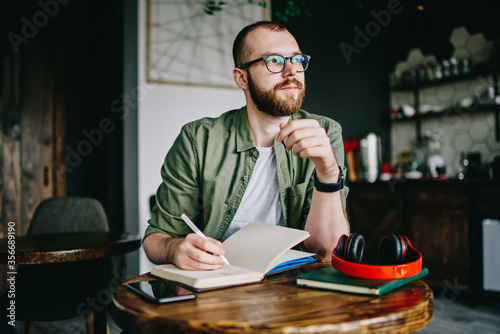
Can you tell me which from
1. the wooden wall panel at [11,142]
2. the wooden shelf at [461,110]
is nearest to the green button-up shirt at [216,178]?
the wooden shelf at [461,110]

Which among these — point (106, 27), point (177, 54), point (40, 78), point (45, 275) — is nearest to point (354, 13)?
point (177, 54)

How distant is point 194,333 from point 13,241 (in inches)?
56.1

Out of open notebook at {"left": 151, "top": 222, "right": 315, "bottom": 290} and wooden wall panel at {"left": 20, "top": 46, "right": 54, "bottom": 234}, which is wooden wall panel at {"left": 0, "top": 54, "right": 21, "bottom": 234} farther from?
open notebook at {"left": 151, "top": 222, "right": 315, "bottom": 290}

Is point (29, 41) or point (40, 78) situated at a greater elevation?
point (29, 41)

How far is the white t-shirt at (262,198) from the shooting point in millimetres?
1384

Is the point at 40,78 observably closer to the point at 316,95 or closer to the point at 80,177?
the point at 80,177

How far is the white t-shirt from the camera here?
1.38m

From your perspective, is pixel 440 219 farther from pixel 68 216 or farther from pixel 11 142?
pixel 11 142

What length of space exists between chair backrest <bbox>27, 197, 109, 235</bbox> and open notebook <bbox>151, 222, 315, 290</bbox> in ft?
4.78

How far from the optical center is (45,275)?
6.48ft

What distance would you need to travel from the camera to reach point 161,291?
2.63ft

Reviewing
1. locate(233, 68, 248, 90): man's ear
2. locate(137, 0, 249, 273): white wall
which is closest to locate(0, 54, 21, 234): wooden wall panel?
locate(137, 0, 249, 273): white wall

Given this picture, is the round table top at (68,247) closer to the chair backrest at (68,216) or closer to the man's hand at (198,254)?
the chair backrest at (68,216)

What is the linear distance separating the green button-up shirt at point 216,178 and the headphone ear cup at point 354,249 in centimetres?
45
